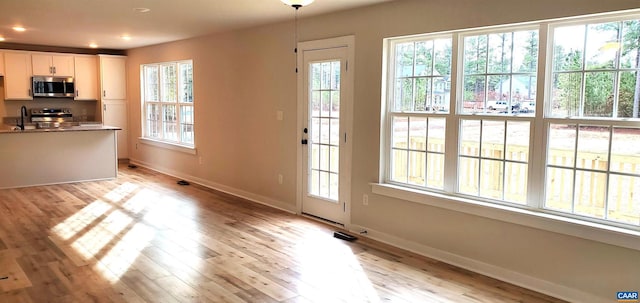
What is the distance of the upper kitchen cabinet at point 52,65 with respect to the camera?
8711 mm

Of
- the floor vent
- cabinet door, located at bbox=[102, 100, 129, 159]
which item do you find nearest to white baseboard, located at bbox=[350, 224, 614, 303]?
the floor vent

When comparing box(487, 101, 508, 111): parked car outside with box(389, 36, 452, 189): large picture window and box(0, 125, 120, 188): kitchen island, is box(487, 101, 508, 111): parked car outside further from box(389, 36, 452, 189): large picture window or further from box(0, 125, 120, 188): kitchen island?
box(0, 125, 120, 188): kitchen island

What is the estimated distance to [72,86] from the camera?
9141 mm

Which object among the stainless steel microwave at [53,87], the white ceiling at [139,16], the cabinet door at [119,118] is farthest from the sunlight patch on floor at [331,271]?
the stainless steel microwave at [53,87]

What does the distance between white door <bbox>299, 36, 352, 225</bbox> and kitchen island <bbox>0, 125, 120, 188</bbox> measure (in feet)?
13.1

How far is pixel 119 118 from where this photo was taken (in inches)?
377

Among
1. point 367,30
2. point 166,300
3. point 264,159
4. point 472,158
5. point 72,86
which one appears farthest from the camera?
point 72,86

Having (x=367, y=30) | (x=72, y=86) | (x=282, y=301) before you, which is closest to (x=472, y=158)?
(x=367, y=30)

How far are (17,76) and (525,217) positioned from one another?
877cm

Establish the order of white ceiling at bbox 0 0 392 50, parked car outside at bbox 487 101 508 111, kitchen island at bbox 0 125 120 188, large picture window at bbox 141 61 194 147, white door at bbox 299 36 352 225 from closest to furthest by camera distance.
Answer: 1. parked car outside at bbox 487 101 508 111
2. white ceiling at bbox 0 0 392 50
3. white door at bbox 299 36 352 225
4. kitchen island at bbox 0 125 120 188
5. large picture window at bbox 141 61 194 147

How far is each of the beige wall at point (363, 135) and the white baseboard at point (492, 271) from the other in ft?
0.07

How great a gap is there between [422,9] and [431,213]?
70.3 inches

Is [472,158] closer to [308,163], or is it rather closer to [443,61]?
[443,61]

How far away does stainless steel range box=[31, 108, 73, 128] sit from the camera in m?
8.95
